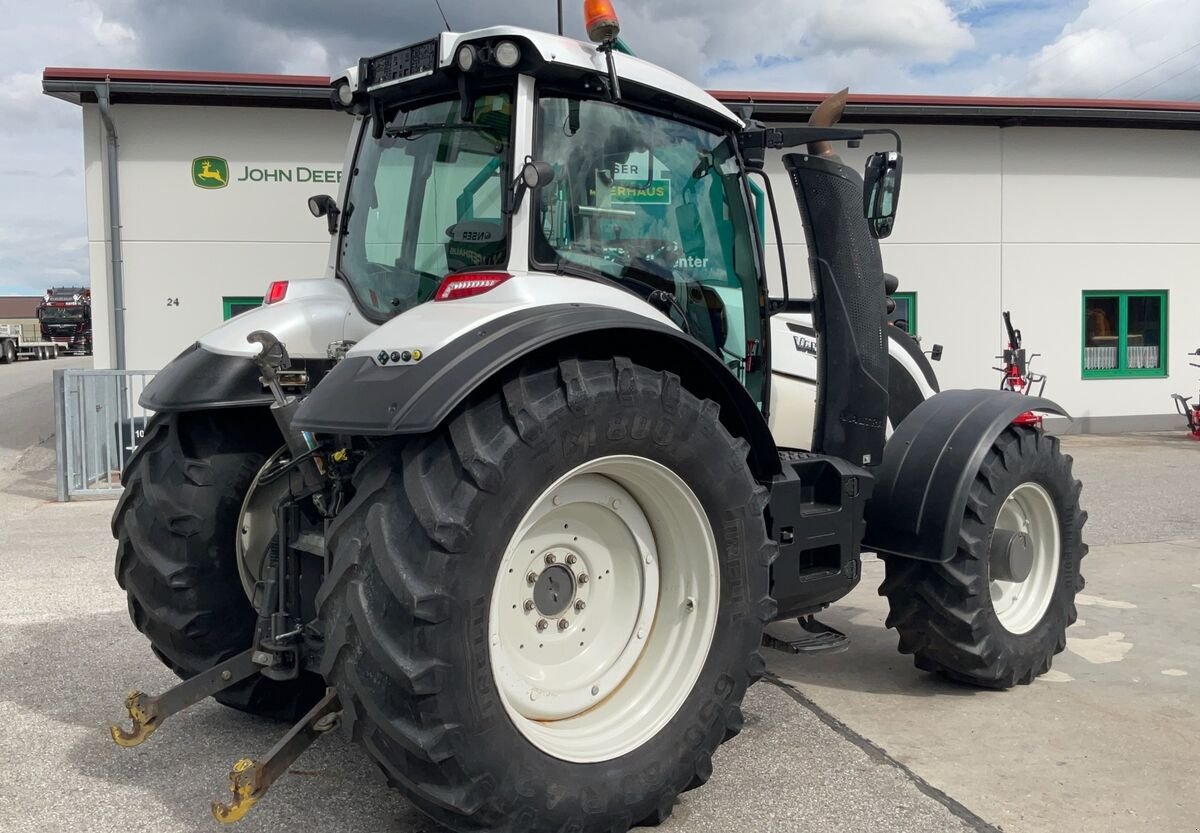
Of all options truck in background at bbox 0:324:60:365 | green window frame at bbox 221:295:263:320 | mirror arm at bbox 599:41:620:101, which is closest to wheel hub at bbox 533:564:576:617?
mirror arm at bbox 599:41:620:101

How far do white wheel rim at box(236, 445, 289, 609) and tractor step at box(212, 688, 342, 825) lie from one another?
2.91ft

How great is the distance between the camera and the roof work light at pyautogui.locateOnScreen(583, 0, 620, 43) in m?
3.43

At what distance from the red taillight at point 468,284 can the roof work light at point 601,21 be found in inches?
35.4

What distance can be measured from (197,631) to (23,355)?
38.5 meters

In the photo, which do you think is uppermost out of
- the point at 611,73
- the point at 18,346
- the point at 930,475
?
the point at 611,73

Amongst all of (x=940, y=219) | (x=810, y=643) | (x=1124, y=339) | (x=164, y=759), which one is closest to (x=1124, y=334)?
(x=1124, y=339)

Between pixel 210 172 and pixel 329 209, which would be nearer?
pixel 329 209

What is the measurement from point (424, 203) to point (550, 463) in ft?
4.77

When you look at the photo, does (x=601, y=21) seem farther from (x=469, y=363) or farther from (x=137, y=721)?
(x=137, y=721)

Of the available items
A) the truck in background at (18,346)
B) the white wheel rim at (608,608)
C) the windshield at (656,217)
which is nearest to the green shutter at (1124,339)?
the windshield at (656,217)

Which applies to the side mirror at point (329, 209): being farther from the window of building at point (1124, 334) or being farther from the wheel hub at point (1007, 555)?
the window of building at point (1124, 334)

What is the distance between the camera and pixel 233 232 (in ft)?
43.5

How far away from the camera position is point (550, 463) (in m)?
2.78

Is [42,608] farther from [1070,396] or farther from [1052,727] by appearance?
[1070,396]
